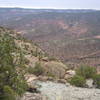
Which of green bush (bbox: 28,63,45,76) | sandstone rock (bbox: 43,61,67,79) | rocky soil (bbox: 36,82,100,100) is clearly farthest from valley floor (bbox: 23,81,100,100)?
sandstone rock (bbox: 43,61,67,79)

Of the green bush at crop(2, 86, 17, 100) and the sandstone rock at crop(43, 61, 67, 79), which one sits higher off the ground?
the green bush at crop(2, 86, 17, 100)

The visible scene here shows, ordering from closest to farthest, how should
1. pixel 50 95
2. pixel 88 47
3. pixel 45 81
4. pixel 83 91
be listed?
pixel 50 95, pixel 83 91, pixel 45 81, pixel 88 47

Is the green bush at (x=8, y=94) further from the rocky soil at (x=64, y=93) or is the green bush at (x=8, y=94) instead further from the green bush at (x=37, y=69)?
the green bush at (x=37, y=69)

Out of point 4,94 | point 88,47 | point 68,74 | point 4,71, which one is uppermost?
point 4,71

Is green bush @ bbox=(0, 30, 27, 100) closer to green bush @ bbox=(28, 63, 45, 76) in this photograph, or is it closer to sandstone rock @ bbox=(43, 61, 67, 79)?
green bush @ bbox=(28, 63, 45, 76)

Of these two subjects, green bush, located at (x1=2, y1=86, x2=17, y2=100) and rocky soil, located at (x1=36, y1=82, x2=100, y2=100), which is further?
rocky soil, located at (x1=36, y1=82, x2=100, y2=100)

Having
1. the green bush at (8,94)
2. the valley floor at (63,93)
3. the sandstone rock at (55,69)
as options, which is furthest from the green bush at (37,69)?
the green bush at (8,94)

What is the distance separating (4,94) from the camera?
52.9 feet

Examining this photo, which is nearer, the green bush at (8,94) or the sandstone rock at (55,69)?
the green bush at (8,94)

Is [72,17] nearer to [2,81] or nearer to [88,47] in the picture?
[88,47]

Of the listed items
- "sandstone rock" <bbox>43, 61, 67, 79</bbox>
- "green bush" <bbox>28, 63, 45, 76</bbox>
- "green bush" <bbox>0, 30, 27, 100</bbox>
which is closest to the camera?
"green bush" <bbox>0, 30, 27, 100</bbox>

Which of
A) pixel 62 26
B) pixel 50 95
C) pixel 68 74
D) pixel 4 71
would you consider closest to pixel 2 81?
pixel 4 71

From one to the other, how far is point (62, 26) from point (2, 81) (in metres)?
154

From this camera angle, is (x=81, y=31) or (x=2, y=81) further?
(x=81, y=31)
